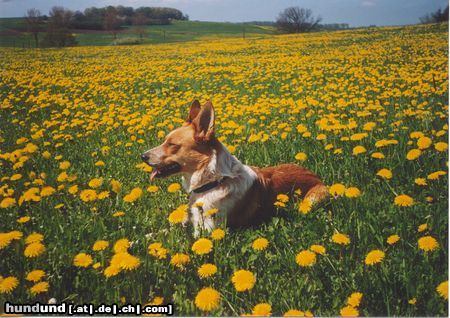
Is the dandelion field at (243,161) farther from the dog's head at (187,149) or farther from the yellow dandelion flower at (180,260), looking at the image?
the dog's head at (187,149)

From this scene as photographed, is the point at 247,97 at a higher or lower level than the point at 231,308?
higher

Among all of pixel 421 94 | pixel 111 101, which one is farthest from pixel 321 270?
pixel 111 101

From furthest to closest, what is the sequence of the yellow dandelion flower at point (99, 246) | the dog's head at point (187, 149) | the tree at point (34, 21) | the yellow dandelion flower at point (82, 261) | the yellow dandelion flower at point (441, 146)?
the tree at point (34, 21), the yellow dandelion flower at point (441, 146), the dog's head at point (187, 149), the yellow dandelion flower at point (99, 246), the yellow dandelion flower at point (82, 261)

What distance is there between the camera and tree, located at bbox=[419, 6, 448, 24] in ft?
9.19

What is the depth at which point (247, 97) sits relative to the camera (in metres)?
5.17

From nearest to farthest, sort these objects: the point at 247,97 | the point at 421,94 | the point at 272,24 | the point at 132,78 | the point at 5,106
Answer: the point at 272,24, the point at 421,94, the point at 5,106, the point at 247,97, the point at 132,78

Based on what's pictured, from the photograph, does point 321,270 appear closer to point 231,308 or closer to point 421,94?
point 231,308

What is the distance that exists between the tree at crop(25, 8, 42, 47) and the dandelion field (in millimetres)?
483

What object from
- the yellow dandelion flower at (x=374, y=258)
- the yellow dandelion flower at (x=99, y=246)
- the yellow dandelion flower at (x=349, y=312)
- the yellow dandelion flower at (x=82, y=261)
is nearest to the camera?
the yellow dandelion flower at (x=349, y=312)

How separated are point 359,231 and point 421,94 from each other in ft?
9.29

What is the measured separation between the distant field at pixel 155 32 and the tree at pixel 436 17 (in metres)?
1.51

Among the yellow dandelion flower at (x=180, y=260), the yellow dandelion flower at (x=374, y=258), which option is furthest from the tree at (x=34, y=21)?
the yellow dandelion flower at (x=374, y=258)

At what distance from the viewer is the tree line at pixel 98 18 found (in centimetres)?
342

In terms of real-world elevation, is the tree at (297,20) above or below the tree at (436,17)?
above
